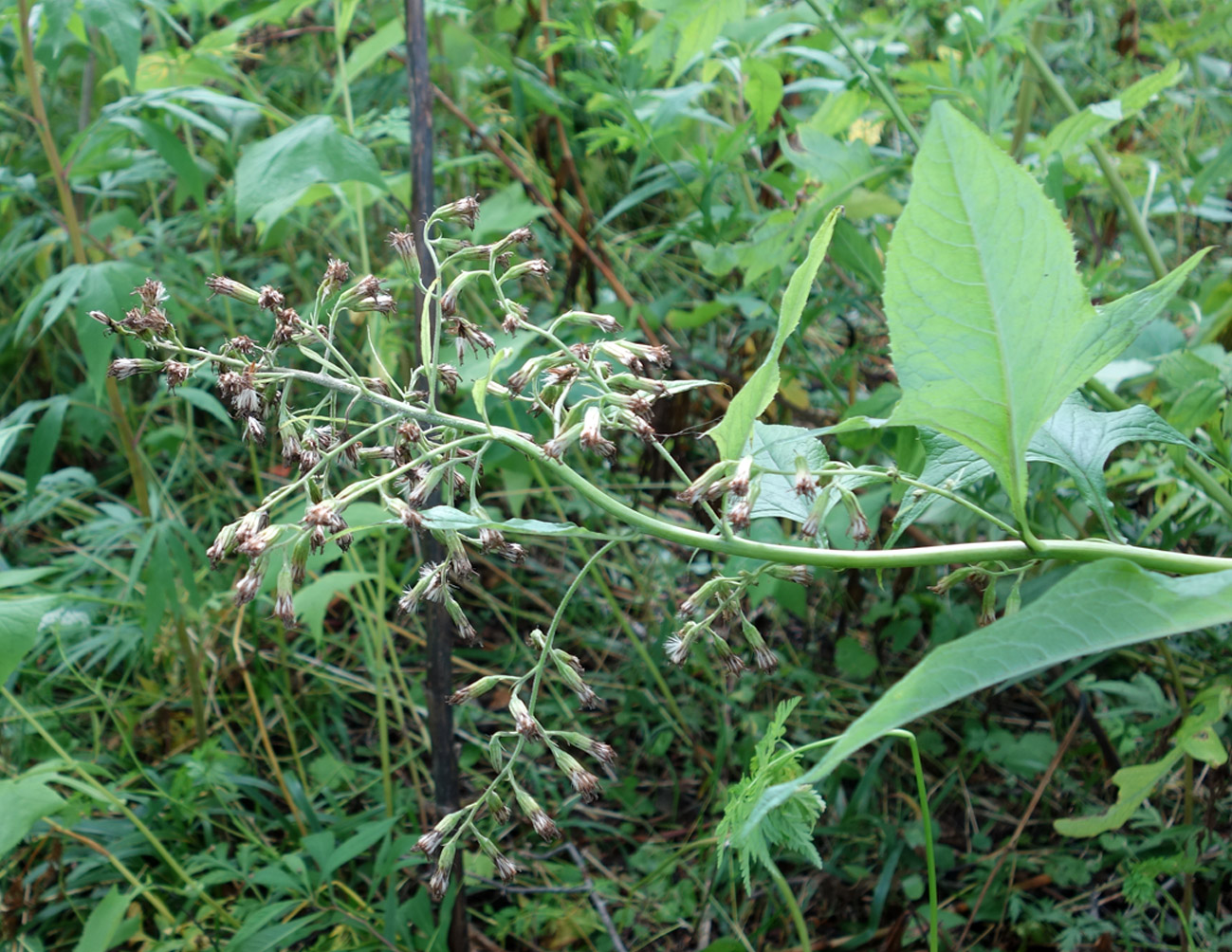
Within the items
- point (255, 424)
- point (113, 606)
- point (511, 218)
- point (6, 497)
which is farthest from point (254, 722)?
point (255, 424)

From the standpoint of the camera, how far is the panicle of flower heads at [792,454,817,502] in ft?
1.89

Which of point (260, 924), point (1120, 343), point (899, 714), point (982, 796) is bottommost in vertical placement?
point (982, 796)

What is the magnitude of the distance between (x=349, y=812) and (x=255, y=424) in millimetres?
1315

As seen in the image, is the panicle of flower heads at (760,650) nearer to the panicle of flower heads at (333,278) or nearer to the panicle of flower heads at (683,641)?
the panicle of flower heads at (683,641)

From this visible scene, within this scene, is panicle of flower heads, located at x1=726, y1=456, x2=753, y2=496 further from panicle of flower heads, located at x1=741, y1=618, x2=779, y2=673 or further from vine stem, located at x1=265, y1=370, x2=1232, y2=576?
panicle of flower heads, located at x1=741, y1=618, x2=779, y2=673

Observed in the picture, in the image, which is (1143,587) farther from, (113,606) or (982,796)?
(113,606)

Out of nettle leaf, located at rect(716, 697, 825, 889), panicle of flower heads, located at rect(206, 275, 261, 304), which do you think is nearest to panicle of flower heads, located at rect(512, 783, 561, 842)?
nettle leaf, located at rect(716, 697, 825, 889)

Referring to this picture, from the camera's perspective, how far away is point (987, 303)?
512 millimetres

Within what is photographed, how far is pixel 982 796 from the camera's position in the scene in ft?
5.41

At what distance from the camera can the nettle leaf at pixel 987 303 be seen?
482mm

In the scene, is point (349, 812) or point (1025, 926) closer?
point (1025, 926)

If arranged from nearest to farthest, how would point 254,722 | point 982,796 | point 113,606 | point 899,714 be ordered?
1. point 899,714
2. point 982,796
3. point 254,722
4. point 113,606

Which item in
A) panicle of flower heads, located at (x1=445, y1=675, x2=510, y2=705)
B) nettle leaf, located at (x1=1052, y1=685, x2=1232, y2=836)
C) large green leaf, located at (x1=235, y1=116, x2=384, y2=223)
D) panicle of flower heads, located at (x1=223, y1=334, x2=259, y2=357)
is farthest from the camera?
large green leaf, located at (x1=235, y1=116, x2=384, y2=223)

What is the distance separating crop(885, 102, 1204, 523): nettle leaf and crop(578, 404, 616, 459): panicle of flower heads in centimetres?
19
